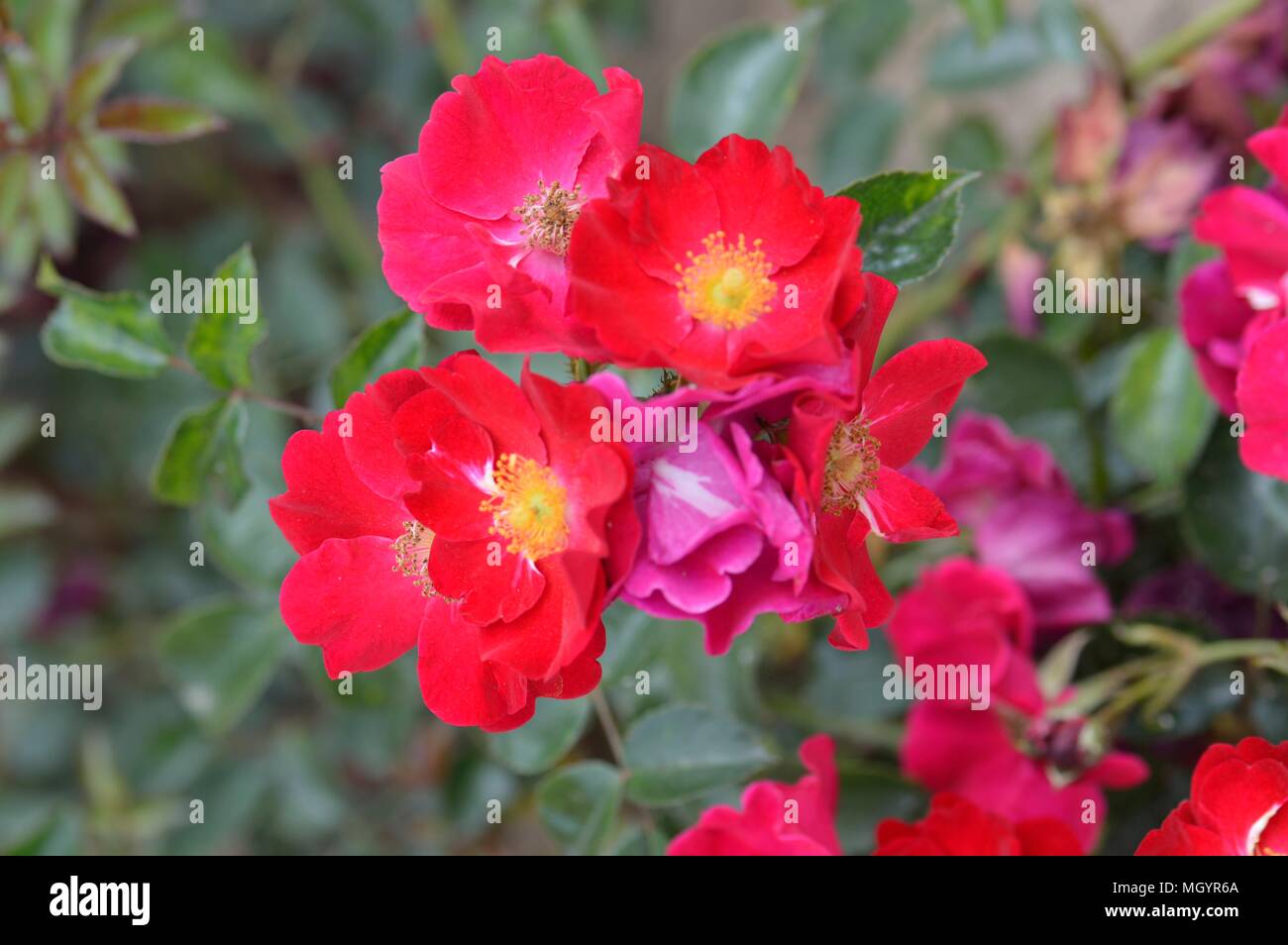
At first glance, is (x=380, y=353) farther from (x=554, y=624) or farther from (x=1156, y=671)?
(x=1156, y=671)

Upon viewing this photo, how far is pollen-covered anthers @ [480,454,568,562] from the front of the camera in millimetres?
435

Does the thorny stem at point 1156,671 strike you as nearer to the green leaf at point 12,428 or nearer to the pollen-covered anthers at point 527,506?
the pollen-covered anthers at point 527,506

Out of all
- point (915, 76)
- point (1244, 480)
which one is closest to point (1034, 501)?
point (1244, 480)

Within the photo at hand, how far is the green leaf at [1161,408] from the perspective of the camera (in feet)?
2.17

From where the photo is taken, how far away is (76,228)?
1.29 meters

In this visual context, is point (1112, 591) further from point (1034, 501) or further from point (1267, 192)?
point (1267, 192)

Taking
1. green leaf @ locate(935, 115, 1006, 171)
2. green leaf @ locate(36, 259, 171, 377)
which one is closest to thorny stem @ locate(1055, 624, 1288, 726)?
green leaf @ locate(935, 115, 1006, 171)

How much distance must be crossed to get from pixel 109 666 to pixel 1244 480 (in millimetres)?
1134

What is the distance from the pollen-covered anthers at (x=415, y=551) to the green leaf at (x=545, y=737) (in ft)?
0.56

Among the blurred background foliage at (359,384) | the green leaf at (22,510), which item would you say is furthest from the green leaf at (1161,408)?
the green leaf at (22,510)

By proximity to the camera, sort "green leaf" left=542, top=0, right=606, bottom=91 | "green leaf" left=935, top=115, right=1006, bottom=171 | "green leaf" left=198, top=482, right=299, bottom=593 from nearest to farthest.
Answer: "green leaf" left=198, top=482, right=299, bottom=593, "green leaf" left=542, top=0, right=606, bottom=91, "green leaf" left=935, top=115, right=1006, bottom=171

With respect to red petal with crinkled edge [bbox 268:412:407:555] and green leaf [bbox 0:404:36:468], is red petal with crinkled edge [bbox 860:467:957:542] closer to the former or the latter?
red petal with crinkled edge [bbox 268:412:407:555]

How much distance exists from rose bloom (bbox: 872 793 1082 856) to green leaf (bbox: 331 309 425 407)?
0.34 m

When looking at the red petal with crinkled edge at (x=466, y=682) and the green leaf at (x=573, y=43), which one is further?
the green leaf at (x=573, y=43)
